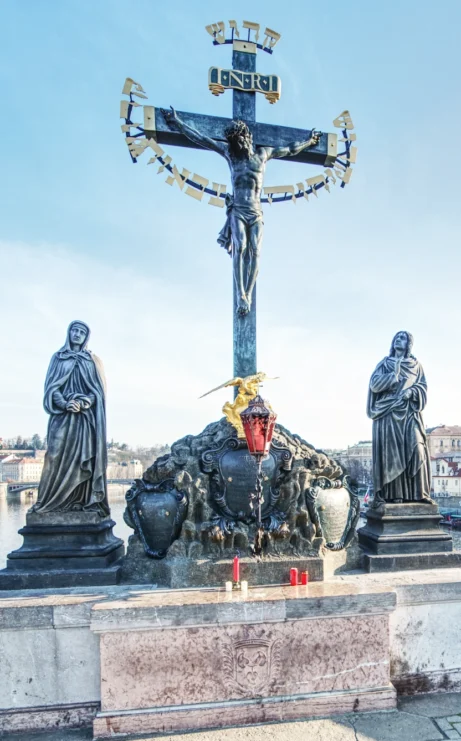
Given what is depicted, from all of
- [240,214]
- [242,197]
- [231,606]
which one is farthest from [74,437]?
[242,197]

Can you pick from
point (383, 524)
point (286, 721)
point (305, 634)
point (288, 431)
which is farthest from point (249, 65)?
point (286, 721)

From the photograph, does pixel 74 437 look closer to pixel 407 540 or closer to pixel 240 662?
pixel 240 662

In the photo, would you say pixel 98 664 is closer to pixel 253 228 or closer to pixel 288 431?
pixel 288 431

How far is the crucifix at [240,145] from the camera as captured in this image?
659 cm

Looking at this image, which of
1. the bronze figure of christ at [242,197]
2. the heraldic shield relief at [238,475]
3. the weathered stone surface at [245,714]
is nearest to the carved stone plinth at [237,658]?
the weathered stone surface at [245,714]

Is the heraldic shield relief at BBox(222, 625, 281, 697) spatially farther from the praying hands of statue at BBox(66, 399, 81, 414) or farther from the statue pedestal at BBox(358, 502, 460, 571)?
the praying hands of statue at BBox(66, 399, 81, 414)

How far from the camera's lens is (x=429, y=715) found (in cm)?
430

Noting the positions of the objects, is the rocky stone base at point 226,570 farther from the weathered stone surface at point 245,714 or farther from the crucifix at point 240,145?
the crucifix at point 240,145

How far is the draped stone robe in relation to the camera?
5.92 meters

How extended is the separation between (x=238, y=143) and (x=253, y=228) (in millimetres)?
1212

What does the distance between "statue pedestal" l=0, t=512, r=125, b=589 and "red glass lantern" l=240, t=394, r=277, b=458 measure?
2.19 m

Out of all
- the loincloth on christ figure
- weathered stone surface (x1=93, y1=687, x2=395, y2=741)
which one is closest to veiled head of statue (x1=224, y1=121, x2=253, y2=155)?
the loincloth on christ figure

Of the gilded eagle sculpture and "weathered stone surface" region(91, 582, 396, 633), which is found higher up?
the gilded eagle sculpture

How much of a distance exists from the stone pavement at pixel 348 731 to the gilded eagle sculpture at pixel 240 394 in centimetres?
283
